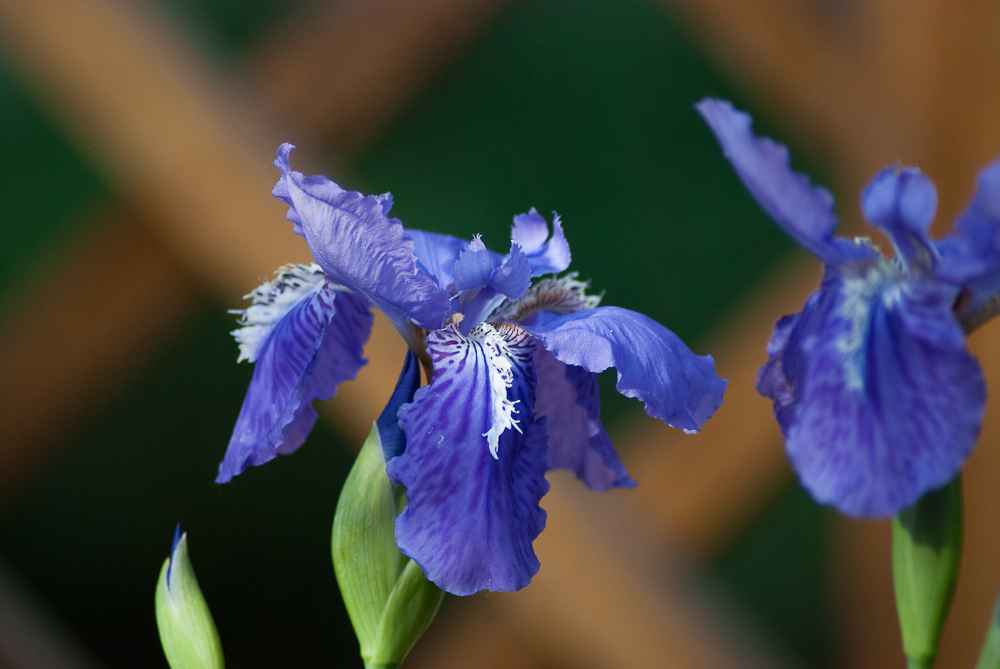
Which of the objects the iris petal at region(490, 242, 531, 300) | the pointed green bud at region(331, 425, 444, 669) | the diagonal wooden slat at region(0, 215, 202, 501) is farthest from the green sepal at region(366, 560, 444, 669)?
Result: the diagonal wooden slat at region(0, 215, 202, 501)

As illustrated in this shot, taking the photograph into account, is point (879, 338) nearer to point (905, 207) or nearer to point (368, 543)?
point (905, 207)

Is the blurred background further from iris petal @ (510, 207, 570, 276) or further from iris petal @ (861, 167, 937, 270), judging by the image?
iris petal @ (861, 167, 937, 270)

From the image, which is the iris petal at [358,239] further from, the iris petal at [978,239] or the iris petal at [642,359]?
the iris petal at [978,239]

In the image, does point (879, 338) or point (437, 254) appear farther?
point (437, 254)

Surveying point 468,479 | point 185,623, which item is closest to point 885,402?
point 468,479

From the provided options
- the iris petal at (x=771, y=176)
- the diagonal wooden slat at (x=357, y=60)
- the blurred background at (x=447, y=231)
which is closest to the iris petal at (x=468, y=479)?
the iris petal at (x=771, y=176)
